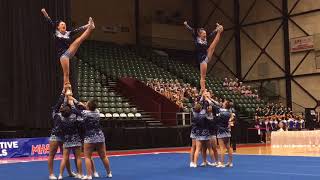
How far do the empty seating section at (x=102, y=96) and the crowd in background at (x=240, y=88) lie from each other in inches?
329

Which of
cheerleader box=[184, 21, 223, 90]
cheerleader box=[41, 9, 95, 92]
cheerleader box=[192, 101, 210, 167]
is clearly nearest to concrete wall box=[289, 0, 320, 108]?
cheerleader box=[192, 101, 210, 167]

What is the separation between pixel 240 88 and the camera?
32.0 metres

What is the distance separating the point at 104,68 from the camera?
1134 inches

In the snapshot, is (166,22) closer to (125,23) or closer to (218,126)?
(125,23)

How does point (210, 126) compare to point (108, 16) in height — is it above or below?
below

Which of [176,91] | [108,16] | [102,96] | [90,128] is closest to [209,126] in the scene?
[90,128]

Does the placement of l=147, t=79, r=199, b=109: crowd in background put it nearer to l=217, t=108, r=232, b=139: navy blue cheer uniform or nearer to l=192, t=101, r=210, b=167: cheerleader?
→ l=192, t=101, r=210, b=167: cheerleader

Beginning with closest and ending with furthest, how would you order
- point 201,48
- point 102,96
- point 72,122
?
point 72,122, point 201,48, point 102,96

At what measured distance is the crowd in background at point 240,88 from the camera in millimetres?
31641

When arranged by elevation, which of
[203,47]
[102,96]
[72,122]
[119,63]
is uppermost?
[119,63]

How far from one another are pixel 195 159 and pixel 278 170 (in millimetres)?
2293

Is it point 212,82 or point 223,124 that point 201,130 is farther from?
point 212,82

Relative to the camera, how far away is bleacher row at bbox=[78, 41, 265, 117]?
25219 millimetres

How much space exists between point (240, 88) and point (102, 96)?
10738 mm
